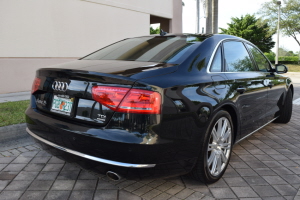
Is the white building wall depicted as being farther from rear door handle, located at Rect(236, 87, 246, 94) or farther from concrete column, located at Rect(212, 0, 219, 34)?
rear door handle, located at Rect(236, 87, 246, 94)

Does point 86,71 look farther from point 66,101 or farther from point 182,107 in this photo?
point 182,107

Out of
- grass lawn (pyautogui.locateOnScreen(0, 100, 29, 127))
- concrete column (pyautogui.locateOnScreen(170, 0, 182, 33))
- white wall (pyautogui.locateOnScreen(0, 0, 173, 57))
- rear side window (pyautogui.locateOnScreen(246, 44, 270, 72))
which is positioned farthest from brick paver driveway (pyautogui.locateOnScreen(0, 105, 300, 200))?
concrete column (pyautogui.locateOnScreen(170, 0, 182, 33))

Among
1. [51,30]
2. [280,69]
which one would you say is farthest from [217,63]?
[51,30]

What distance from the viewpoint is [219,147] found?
3031mm

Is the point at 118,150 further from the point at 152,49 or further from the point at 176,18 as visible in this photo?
the point at 176,18

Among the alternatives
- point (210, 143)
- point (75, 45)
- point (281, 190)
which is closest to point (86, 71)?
point (210, 143)

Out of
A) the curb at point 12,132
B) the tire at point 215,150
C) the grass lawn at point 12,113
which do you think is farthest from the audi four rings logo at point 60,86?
the grass lawn at point 12,113

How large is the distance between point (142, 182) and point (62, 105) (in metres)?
1.13

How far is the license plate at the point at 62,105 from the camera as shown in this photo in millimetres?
2475

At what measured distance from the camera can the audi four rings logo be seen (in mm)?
2498

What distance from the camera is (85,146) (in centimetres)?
232

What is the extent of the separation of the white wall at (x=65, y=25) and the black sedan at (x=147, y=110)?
18.9 ft

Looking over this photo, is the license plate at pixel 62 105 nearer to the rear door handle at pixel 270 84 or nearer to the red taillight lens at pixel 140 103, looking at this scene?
the red taillight lens at pixel 140 103

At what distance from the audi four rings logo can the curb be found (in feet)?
6.53
